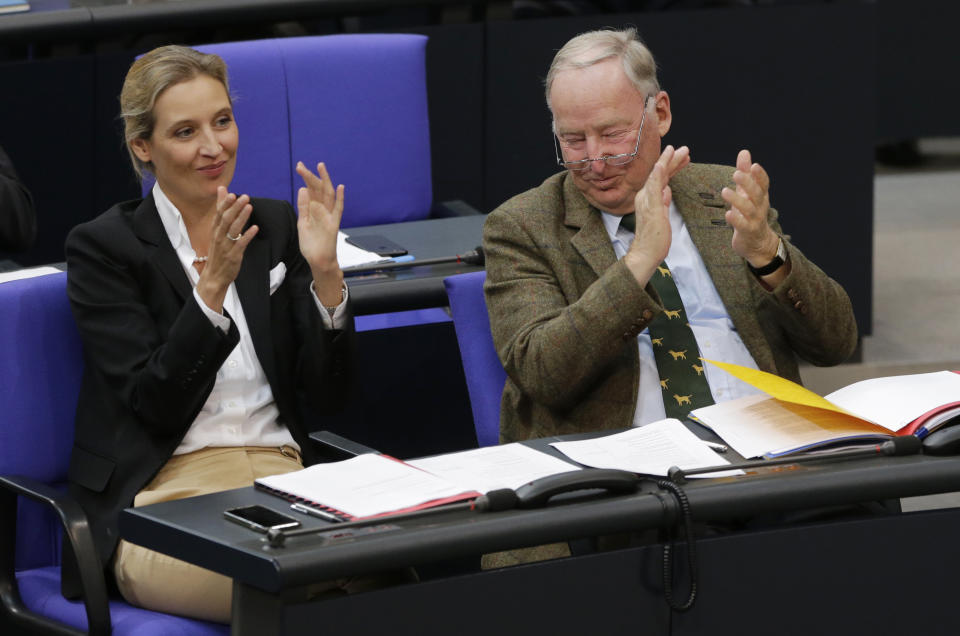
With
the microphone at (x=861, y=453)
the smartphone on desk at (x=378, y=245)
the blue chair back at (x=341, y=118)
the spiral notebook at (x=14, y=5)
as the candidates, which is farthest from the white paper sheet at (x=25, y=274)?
the spiral notebook at (x=14, y=5)

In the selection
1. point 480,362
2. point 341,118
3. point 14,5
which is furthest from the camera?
point 14,5

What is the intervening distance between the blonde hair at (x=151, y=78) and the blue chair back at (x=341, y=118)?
1.09 m

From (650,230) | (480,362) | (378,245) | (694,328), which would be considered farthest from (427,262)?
(650,230)

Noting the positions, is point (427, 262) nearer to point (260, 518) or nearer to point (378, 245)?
point (378, 245)

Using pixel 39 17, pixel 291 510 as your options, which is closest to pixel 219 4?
pixel 39 17

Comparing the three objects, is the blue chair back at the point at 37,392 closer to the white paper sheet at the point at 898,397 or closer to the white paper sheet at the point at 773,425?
the white paper sheet at the point at 773,425

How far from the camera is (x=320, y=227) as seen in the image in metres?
2.58

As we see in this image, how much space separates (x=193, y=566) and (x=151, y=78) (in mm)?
893

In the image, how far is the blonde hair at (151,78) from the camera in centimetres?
266

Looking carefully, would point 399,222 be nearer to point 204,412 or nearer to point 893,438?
point 204,412

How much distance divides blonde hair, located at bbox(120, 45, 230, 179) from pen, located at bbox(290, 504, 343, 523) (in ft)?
3.29

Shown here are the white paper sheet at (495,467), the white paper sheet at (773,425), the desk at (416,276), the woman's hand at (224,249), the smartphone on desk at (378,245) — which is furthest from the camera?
the smartphone on desk at (378,245)

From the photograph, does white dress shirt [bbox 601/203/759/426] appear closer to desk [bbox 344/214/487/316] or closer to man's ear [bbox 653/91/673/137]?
man's ear [bbox 653/91/673/137]

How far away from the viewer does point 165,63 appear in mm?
2656
